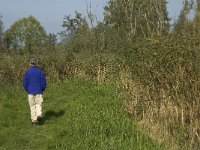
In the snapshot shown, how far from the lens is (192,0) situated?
41.1 feet

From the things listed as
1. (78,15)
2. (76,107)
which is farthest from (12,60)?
(78,15)

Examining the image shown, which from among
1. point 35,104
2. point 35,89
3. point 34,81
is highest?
point 34,81

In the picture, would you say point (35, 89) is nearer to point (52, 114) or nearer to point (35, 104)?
point (35, 104)

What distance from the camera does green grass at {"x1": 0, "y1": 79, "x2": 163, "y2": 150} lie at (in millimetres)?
10781

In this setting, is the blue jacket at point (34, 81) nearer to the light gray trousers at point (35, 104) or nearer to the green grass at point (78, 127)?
the light gray trousers at point (35, 104)

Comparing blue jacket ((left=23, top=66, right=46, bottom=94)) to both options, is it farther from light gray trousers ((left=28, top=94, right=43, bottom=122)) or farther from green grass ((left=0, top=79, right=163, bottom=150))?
green grass ((left=0, top=79, right=163, bottom=150))

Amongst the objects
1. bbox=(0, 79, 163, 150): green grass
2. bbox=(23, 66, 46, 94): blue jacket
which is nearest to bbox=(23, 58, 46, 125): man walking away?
bbox=(23, 66, 46, 94): blue jacket

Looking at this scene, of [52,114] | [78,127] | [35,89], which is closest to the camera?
[78,127]

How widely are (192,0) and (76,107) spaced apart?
5588mm

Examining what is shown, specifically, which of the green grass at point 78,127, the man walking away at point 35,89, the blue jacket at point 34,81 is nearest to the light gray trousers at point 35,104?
the man walking away at point 35,89

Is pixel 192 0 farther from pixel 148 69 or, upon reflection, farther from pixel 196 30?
pixel 148 69

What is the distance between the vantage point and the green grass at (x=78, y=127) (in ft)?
35.4

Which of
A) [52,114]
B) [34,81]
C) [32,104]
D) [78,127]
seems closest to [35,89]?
[34,81]

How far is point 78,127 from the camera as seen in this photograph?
12.3m
